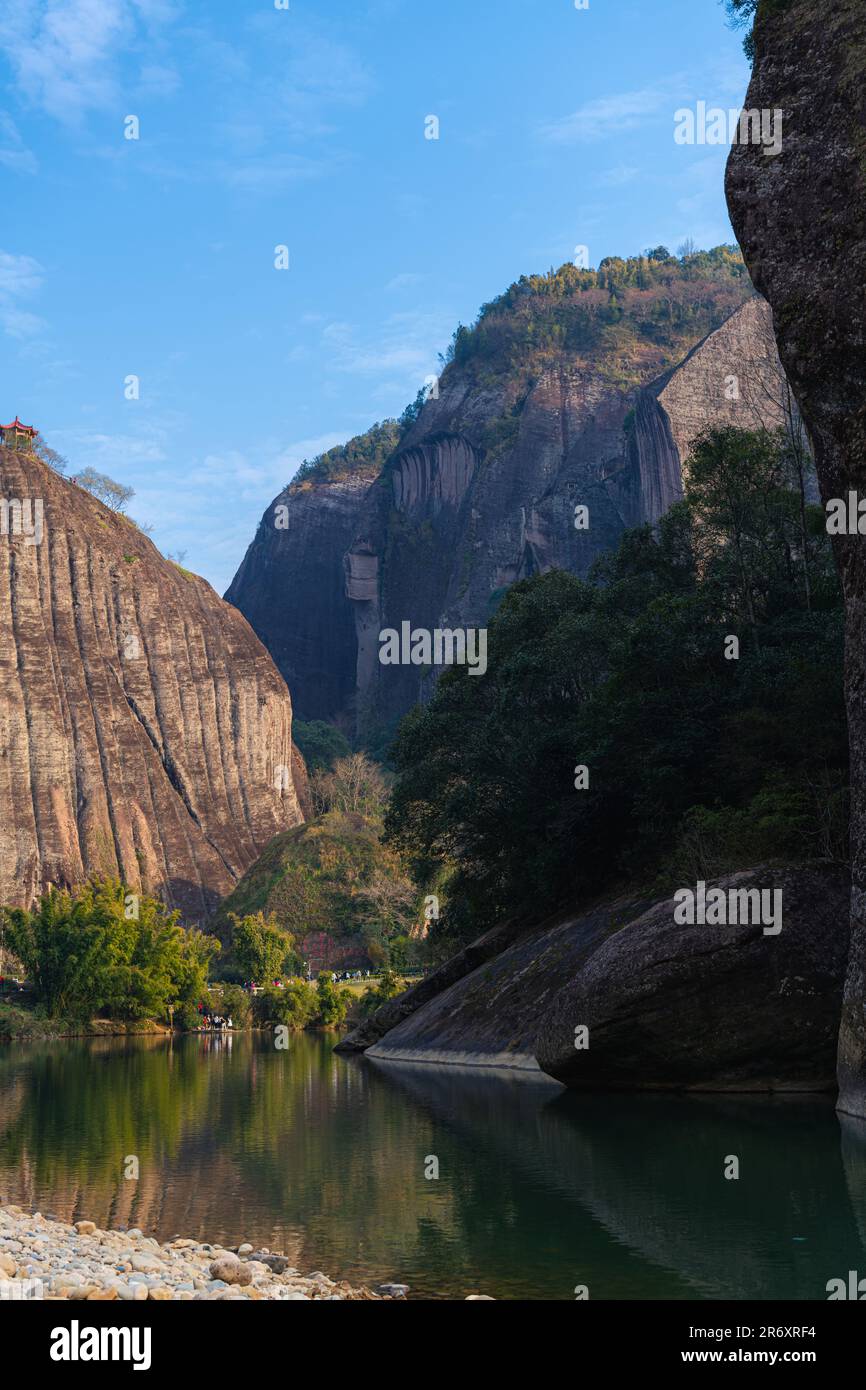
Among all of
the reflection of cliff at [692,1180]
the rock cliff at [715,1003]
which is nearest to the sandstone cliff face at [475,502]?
the rock cliff at [715,1003]

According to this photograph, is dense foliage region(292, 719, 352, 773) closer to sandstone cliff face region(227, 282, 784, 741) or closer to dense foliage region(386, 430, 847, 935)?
sandstone cliff face region(227, 282, 784, 741)

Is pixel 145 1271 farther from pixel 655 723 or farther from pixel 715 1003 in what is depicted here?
pixel 655 723

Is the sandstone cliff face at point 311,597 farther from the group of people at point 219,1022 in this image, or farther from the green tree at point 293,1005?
the green tree at point 293,1005

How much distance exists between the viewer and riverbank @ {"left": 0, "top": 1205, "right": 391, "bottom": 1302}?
927 centimetres

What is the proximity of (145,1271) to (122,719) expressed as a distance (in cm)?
10728

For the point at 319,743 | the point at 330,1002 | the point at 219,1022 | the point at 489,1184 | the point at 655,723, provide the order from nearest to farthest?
the point at 489,1184
the point at 655,723
the point at 330,1002
the point at 219,1022
the point at 319,743

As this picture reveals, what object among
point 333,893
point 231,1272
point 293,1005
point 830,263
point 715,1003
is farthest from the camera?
point 333,893

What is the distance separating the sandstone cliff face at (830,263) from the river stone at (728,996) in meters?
2.56

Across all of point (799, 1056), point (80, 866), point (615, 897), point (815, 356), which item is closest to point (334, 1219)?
point (799, 1056)

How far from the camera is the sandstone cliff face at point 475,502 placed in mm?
114438

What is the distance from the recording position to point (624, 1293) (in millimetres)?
10094

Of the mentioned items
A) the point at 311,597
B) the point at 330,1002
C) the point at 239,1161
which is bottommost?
the point at 330,1002

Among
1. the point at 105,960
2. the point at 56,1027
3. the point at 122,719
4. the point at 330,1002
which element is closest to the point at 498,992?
the point at 330,1002

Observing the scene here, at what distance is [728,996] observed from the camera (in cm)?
2044
